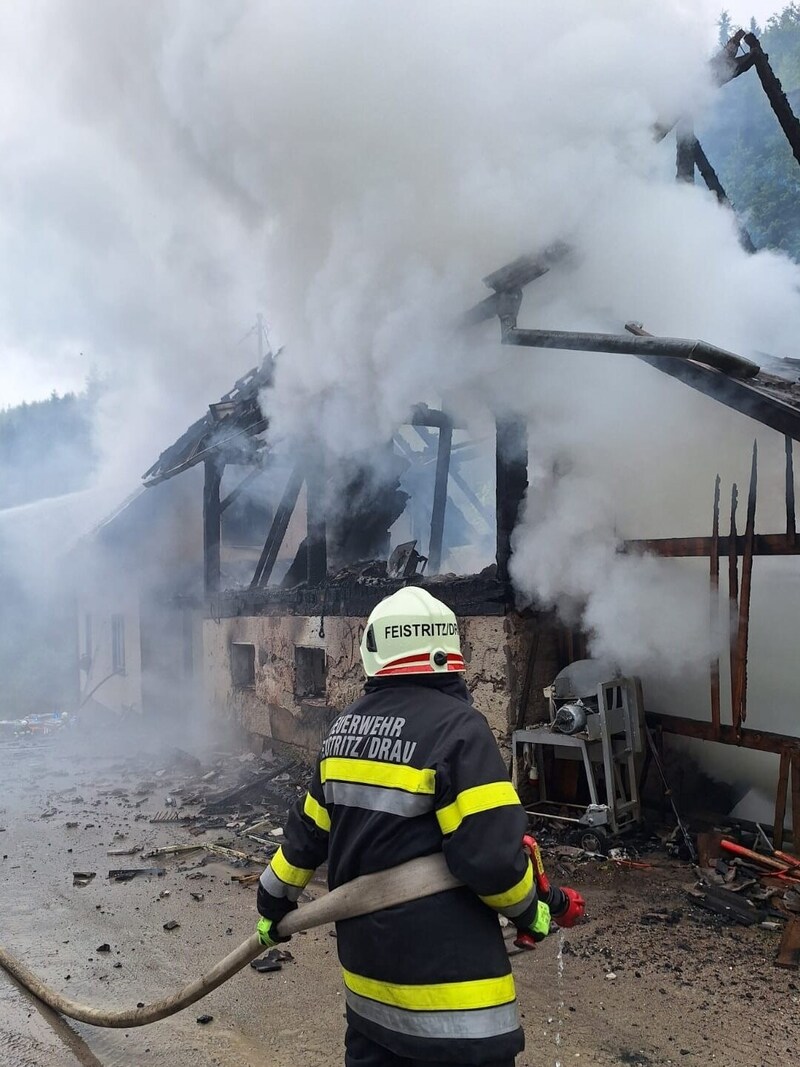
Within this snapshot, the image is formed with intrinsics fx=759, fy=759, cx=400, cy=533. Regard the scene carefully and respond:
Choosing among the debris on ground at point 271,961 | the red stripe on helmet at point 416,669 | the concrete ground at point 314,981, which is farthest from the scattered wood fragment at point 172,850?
the red stripe on helmet at point 416,669

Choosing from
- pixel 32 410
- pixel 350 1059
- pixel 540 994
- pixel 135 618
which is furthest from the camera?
pixel 32 410

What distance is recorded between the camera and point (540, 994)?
12.0 feet

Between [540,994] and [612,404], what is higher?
[612,404]

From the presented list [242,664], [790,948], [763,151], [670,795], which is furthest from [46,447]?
[790,948]

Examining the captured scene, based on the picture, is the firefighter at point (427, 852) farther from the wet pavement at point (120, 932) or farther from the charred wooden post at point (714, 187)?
the charred wooden post at point (714, 187)

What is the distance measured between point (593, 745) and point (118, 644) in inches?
531

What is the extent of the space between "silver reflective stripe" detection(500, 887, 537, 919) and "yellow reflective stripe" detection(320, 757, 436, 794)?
363 millimetres

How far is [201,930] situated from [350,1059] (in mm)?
3027

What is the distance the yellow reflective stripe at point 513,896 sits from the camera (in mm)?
1899

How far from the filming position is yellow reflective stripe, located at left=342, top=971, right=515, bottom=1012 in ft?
6.25

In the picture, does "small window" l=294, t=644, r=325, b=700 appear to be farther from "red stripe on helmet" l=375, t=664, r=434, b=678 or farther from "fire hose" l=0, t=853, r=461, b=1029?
"red stripe on helmet" l=375, t=664, r=434, b=678

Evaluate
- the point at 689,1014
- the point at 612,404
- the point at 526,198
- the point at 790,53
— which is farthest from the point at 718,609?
the point at 790,53

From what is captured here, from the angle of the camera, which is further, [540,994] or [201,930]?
[201,930]

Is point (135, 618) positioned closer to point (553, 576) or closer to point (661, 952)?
point (553, 576)
